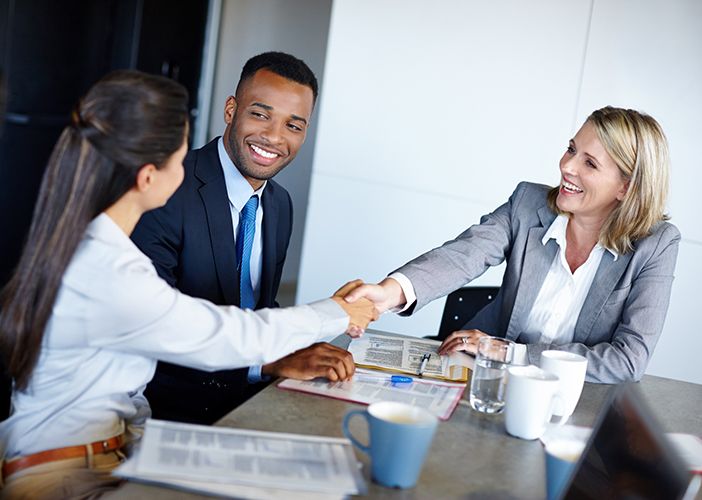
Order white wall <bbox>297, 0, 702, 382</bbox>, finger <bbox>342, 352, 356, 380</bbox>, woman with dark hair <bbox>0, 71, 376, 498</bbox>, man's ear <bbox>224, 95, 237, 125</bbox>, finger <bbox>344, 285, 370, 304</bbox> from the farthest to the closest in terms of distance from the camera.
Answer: white wall <bbox>297, 0, 702, 382</bbox> < man's ear <bbox>224, 95, 237, 125</bbox> < finger <bbox>344, 285, 370, 304</bbox> < finger <bbox>342, 352, 356, 380</bbox> < woman with dark hair <bbox>0, 71, 376, 498</bbox>

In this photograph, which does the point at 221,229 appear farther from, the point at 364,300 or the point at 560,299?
the point at 560,299

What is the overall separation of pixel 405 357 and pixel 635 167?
81 centimetres

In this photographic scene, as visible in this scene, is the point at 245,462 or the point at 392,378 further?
the point at 392,378

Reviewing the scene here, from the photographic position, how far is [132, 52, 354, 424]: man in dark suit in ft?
6.63

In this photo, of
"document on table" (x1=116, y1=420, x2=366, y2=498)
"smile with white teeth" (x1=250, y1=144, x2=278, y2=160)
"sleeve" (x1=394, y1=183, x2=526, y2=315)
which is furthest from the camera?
"smile with white teeth" (x1=250, y1=144, x2=278, y2=160)

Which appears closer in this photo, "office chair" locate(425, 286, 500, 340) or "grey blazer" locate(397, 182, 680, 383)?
"grey blazer" locate(397, 182, 680, 383)

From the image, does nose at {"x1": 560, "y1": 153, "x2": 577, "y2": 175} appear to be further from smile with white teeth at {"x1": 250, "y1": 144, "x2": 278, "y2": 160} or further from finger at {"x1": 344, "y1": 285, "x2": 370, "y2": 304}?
smile with white teeth at {"x1": 250, "y1": 144, "x2": 278, "y2": 160}

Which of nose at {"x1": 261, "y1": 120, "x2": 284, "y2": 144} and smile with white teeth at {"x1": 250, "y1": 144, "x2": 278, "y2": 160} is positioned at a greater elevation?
nose at {"x1": 261, "y1": 120, "x2": 284, "y2": 144}

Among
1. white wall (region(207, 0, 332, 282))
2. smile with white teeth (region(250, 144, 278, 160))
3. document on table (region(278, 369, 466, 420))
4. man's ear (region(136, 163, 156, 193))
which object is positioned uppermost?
white wall (region(207, 0, 332, 282))

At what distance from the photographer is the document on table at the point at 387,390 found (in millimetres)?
1597

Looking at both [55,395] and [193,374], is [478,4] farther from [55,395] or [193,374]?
[55,395]

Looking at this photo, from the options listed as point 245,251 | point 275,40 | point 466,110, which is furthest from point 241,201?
point 275,40

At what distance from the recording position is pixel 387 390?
1667mm

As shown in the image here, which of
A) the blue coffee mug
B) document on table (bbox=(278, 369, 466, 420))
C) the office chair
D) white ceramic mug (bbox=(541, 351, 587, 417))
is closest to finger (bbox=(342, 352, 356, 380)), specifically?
document on table (bbox=(278, 369, 466, 420))
